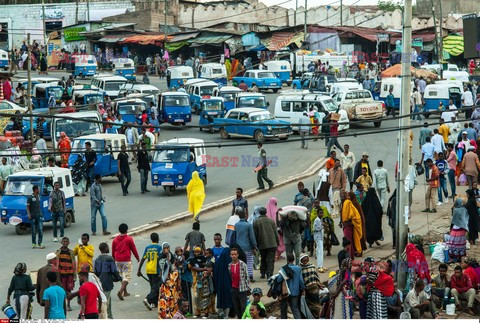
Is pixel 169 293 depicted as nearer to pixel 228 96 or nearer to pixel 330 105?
pixel 330 105

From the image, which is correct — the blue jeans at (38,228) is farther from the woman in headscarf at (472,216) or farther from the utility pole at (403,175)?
the woman in headscarf at (472,216)

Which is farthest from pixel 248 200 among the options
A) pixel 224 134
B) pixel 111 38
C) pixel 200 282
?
pixel 111 38

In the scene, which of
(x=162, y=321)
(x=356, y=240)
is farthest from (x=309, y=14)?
(x=162, y=321)

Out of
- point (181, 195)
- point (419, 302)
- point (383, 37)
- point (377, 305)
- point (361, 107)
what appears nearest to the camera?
point (377, 305)

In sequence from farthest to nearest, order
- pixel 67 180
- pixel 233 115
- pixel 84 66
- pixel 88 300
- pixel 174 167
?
pixel 84 66 → pixel 233 115 → pixel 174 167 → pixel 67 180 → pixel 88 300

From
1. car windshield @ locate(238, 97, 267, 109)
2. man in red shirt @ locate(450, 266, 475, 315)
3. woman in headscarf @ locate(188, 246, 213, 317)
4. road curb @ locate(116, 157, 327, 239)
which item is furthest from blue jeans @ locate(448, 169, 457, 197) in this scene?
car windshield @ locate(238, 97, 267, 109)

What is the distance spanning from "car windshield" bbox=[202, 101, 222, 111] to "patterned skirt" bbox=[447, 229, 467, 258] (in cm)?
2438

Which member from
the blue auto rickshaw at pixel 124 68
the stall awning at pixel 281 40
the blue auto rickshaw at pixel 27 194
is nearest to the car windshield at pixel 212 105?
the blue auto rickshaw at pixel 27 194

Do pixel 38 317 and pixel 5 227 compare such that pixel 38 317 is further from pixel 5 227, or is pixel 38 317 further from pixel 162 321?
pixel 5 227

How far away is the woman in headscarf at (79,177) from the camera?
30328mm

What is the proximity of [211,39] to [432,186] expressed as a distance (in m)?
49.3

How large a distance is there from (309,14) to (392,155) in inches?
2086

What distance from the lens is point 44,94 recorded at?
5034 centimetres

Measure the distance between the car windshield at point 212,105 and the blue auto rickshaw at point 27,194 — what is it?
1798cm
